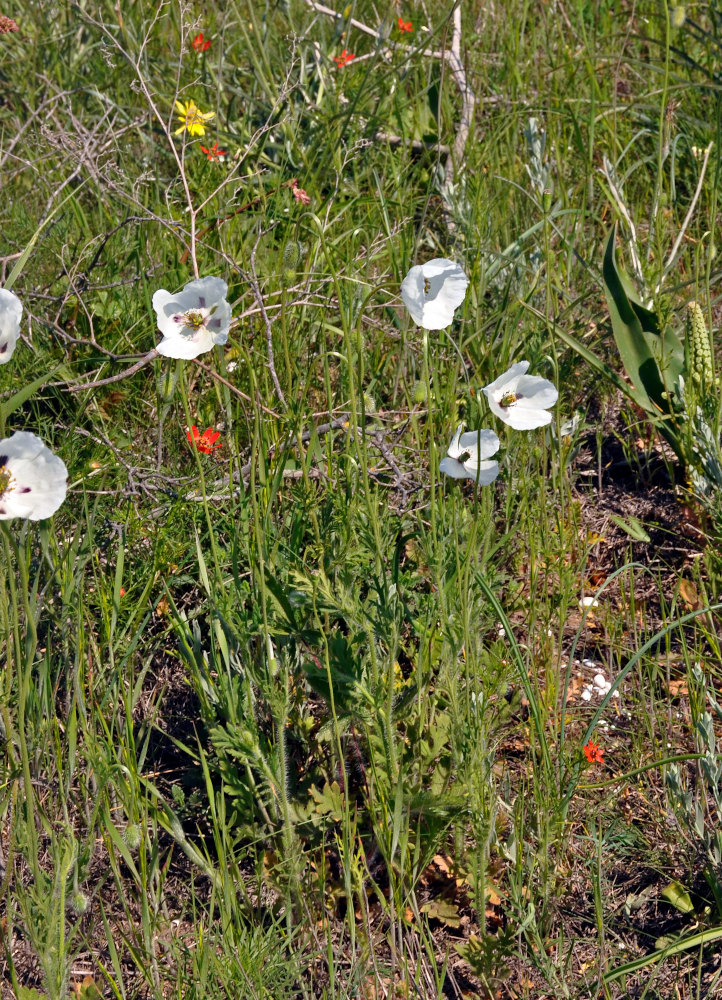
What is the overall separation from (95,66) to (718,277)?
2482mm

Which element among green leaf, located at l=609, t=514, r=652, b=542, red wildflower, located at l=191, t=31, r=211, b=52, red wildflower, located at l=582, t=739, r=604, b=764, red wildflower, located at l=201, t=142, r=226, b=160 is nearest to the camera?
red wildflower, located at l=582, t=739, r=604, b=764

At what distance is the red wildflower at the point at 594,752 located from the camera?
1860mm

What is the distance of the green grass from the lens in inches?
65.5

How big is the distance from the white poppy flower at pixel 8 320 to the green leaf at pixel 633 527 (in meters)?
1.49

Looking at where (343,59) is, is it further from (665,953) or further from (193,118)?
(665,953)

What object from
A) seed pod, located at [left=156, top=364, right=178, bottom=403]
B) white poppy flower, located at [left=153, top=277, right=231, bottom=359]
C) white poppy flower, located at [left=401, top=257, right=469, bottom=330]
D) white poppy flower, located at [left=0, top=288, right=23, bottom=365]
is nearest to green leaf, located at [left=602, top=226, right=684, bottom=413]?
white poppy flower, located at [left=401, top=257, right=469, bottom=330]

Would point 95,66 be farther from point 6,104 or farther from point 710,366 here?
point 710,366

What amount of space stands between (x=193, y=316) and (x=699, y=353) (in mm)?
1339

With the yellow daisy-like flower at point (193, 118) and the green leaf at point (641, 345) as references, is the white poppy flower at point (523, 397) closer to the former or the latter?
the green leaf at point (641, 345)

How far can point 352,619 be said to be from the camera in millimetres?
1713

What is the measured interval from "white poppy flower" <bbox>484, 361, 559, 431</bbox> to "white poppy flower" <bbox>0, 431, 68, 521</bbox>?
80cm

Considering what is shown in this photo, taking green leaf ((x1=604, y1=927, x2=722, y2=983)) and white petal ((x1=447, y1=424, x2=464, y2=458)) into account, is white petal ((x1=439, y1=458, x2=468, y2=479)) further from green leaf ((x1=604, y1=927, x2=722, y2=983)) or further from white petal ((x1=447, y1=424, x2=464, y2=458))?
green leaf ((x1=604, y1=927, x2=722, y2=983))

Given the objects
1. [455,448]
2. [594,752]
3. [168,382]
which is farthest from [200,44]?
[594,752]

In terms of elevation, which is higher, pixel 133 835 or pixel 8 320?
pixel 8 320
